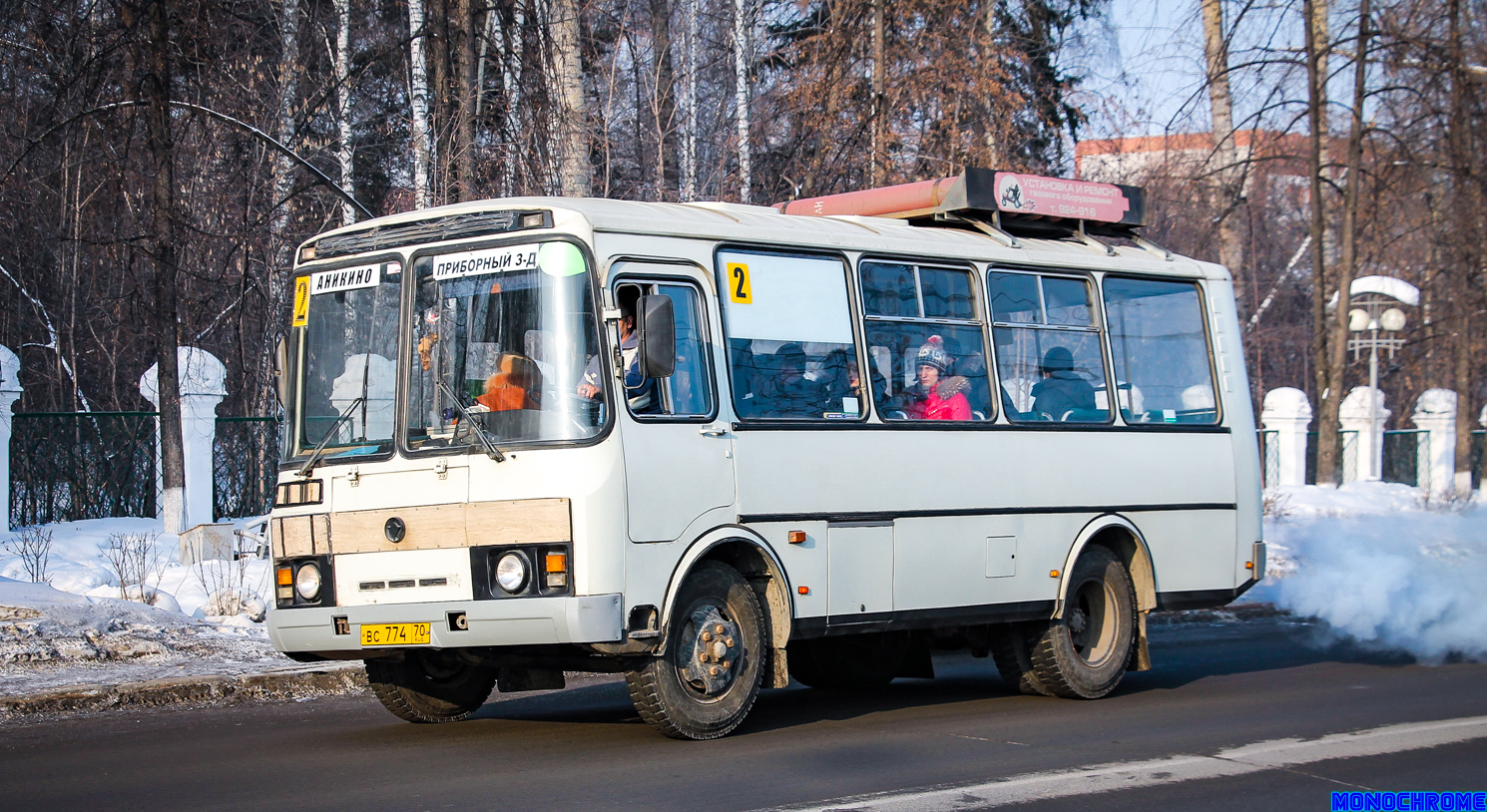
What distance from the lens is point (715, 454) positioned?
8133mm

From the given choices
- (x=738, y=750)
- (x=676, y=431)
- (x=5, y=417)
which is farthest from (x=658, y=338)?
(x=5, y=417)

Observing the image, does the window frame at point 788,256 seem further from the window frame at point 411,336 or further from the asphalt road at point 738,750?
the asphalt road at point 738,750

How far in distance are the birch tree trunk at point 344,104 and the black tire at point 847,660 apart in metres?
13.6

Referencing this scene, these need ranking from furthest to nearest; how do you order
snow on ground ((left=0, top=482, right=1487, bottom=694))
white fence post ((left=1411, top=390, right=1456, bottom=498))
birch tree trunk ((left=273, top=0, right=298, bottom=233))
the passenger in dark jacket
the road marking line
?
white fence post ((left=1411, top=390, right=1456, bottom=498))
birch tree trunk ((left=273, top=0, right=298, bottom=233))
snow on ground ((left=0, top=482, right=1487, bottom=694))
the passenger in dark jacket
the road marking line

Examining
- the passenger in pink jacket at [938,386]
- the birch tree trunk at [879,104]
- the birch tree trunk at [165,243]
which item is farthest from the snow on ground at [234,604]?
the birch tree trunk at [879,104]

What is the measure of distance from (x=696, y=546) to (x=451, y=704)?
7.05 ft

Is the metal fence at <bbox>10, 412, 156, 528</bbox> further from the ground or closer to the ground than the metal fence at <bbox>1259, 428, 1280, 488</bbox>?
further from the ground

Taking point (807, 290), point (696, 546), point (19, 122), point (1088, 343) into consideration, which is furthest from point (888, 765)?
point (19, 122)

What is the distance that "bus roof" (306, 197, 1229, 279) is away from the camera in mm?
7934

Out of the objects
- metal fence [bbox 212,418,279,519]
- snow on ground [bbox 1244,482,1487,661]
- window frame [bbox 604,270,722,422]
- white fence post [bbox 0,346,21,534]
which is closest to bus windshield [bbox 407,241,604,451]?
window frame [bbox 604,270,722,422]

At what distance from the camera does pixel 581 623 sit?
290 inches

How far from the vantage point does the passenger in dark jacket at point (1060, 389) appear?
1022 centimetres

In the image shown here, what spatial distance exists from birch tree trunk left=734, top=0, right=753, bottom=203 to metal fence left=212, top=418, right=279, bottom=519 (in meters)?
8.43

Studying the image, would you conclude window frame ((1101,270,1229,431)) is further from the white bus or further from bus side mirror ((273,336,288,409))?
bus side mirror ((273,336,288,409))
